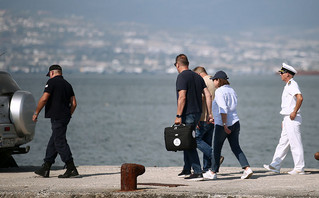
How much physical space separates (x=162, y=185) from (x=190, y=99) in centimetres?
135

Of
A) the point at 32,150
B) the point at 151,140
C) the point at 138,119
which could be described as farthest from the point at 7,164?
the point at 138,119

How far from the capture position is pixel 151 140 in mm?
32625

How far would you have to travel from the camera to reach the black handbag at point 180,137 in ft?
30.0

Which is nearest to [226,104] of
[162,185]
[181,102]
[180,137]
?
[181,102]

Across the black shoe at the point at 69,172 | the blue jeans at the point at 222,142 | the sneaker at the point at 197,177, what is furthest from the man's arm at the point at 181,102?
the black shoe at the point at 69,172

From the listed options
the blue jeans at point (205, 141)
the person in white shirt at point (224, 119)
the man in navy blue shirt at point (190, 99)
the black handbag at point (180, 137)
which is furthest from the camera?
the blue jeans at point (205, 141)

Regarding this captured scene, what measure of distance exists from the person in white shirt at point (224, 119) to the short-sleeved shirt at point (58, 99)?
7.39 feet

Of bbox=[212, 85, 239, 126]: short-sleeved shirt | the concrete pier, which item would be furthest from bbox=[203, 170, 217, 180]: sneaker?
bbox=[212, 85, 239, 126]: short-sleeved shirt

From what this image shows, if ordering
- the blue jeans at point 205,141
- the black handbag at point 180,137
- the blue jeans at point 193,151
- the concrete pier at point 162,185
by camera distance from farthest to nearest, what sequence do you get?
the blue jeans at point 205,141 < the blue jeans at point 193,151 < the black handbag at point 180,137 < the concrete pier at point 162,185

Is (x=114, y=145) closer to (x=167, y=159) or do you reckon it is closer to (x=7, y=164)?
(x=167, y=159)

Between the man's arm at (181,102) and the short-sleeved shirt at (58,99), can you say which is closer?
the man's arm at (181,102)

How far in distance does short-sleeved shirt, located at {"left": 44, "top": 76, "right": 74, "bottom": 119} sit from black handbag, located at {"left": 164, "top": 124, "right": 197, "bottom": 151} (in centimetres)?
173

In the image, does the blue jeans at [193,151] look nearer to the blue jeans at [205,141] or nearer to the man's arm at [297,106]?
the blue jeans at [205,141]

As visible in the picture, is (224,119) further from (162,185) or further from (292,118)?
(162,185)
